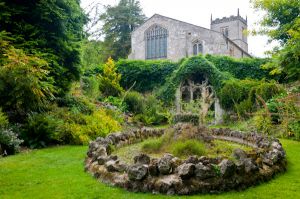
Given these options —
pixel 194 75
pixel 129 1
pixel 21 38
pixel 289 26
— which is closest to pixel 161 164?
pixel 21 38

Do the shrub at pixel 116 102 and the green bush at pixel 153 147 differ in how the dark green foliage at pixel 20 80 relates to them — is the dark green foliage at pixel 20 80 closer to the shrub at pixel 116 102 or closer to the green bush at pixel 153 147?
the green bush at pixel 153 147

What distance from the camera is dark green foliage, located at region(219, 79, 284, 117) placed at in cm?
1504

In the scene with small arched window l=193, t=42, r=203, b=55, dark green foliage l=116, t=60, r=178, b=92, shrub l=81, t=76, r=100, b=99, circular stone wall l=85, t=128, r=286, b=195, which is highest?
small arched window l=193, t=42, r=203, b=55

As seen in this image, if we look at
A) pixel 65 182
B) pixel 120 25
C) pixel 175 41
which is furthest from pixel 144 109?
pixel 120 25

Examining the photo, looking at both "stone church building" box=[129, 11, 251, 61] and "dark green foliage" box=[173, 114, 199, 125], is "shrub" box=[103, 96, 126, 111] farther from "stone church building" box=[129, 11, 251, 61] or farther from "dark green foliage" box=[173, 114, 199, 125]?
"stone church building" box=[129, 11, 251, 61]

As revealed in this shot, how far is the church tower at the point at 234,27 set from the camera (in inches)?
1794

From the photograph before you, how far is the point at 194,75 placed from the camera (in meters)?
20.5

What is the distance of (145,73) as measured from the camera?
69.4 ft

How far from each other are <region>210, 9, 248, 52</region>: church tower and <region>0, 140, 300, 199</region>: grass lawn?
133ft

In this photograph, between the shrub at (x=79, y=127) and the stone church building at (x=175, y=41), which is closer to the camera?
the shrub at (x=79, y=127)

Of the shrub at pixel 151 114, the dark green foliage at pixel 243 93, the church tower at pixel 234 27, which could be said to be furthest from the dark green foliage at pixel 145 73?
the church tower at pixel 234 27

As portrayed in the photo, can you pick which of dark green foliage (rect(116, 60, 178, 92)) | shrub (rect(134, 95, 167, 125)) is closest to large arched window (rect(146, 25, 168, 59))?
dark green foliage (rect(116, 60, 178, 92))

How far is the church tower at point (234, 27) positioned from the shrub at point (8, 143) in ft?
134

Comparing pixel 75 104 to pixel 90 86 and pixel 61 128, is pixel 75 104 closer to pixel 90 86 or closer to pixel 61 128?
pixel 61 128
